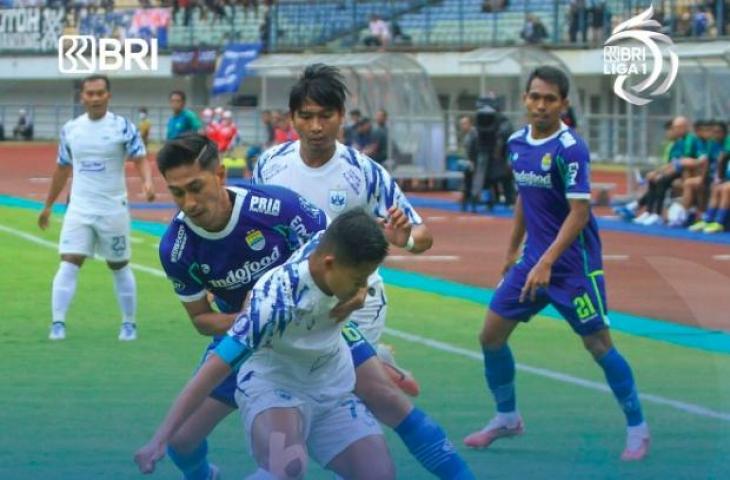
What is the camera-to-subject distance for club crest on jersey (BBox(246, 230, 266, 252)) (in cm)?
626

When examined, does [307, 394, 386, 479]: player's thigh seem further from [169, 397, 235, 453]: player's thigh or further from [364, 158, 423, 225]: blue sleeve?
[364, 158, 423, 225]: blue sleeve

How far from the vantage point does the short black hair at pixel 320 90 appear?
709cm

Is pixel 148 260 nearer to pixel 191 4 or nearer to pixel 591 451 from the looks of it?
pixel 591 451

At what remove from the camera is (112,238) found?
497 inches

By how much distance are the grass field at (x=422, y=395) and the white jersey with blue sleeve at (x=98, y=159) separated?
3.67 feet

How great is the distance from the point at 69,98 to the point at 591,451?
48652 millimetres

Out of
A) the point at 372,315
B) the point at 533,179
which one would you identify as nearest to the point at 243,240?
the point at 372,315

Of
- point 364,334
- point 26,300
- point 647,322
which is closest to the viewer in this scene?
point 364,334

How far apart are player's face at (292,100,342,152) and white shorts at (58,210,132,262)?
5585 millimetres

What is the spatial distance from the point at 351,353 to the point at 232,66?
45038 mm

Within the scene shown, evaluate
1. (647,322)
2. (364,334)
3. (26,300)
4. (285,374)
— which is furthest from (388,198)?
(26,300)

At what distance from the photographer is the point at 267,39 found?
5103 cm

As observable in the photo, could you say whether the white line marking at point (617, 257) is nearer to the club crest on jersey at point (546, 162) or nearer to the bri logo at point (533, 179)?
the bri logo at point (533, 179)

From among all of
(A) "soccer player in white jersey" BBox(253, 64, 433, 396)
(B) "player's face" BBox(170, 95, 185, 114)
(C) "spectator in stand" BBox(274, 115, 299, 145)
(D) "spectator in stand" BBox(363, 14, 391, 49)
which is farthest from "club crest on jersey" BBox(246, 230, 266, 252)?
(D) "spectator in stand" BBox(363, 14, 391, 49)
